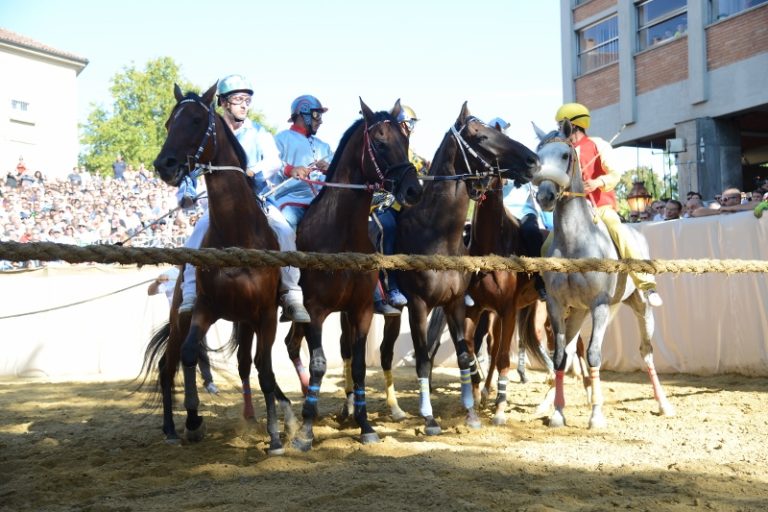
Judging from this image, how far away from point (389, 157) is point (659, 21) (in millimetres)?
17333

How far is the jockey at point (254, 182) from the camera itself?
6.51 meters

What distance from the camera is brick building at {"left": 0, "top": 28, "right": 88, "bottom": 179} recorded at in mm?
46344

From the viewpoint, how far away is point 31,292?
13.7 meters

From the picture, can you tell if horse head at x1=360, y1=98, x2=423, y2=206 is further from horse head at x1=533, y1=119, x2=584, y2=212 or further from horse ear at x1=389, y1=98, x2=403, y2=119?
horse head at x1=533, y1=119, x2=584, y2=212

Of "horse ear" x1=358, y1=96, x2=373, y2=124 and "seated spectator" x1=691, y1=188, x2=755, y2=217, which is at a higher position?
"horse ear" x1=358, y1=96, x2=373, y2=124

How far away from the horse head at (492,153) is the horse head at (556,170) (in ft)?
0.36

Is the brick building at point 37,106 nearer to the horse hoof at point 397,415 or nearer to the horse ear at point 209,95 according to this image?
the horse hoof at point 397,415

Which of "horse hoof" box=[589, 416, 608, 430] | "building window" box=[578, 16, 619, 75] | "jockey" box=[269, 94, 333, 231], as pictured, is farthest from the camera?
"building window" box=[578, 16, 619, 75]

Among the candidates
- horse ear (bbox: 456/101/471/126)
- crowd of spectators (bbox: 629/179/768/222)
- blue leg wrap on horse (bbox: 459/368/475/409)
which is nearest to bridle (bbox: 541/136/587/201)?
horse ear (bbox: 456/101/471/126)

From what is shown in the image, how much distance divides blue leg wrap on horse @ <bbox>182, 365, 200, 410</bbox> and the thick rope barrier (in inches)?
64.5

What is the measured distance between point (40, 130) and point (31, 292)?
38.1 meters

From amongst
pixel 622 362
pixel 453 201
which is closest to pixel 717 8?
pixel 622 362

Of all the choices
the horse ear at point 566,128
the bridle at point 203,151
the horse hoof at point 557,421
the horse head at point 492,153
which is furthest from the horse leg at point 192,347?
the horse ear at point 566,128

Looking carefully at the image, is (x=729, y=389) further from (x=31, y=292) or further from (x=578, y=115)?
(x=31, y=292)
